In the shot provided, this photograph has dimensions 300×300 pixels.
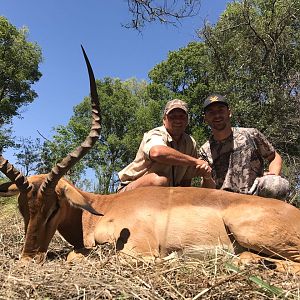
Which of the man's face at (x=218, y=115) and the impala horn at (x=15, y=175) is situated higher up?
the man's face at (x=218, y=115)

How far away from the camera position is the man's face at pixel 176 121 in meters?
6.83

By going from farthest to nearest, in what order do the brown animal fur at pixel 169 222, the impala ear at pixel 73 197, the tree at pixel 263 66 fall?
the tree at pixel 263 66, the impala ear at pixel 73 197, the brown animal fur at pixel 169 222

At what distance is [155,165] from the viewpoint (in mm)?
6617

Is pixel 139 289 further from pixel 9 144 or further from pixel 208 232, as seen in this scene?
pixel 9 144

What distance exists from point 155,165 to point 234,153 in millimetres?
1409

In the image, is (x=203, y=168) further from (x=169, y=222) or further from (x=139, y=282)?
(x=139, y=282)

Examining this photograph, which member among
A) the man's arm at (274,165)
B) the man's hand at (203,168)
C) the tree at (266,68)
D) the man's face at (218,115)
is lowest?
the man's arm at (274,165)

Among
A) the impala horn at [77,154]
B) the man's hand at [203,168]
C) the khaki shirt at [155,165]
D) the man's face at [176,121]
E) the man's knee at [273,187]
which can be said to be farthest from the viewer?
the man's face at [176,121]

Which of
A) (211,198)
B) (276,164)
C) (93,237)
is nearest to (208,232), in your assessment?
(211,198)

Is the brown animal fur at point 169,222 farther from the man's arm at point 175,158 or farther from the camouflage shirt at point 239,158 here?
the camouflage shirt at point 239,158

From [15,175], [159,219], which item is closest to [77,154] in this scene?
[15,175]

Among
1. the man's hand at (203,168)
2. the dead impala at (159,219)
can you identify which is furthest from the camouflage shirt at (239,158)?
the dead impala at (159,219)

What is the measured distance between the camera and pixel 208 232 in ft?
15.6

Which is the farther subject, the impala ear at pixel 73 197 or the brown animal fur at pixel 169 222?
the impala ear at pixel 73 197
